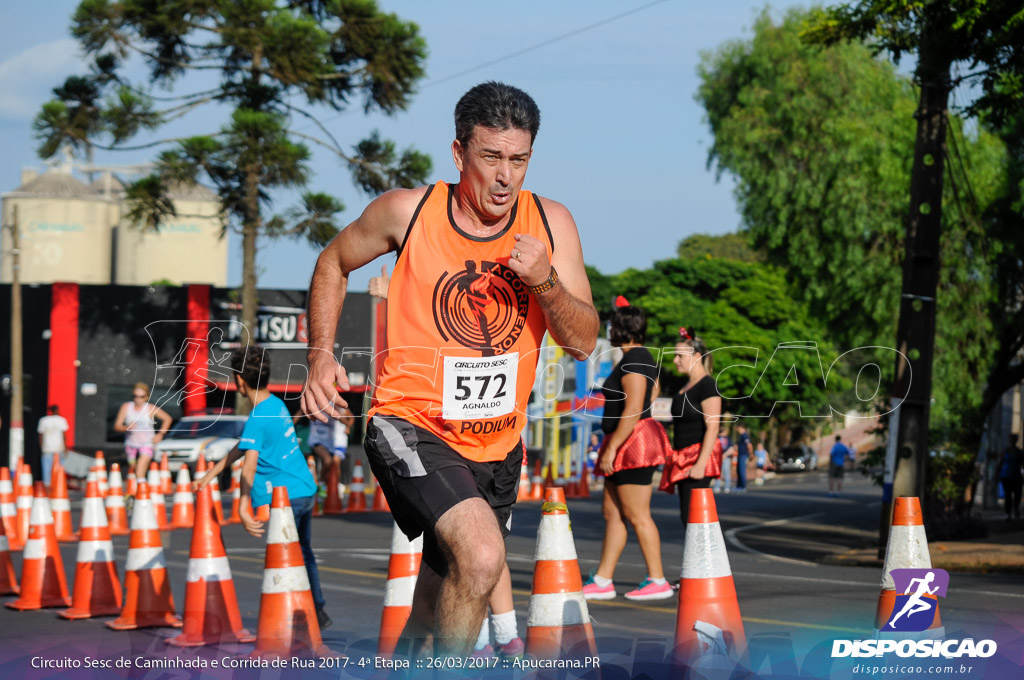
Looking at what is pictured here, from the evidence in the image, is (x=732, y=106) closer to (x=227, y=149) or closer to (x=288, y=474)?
(x=227, y=149)

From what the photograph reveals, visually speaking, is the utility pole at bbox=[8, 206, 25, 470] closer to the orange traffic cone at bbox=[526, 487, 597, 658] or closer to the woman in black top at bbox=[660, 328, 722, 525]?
the woman in black top at bbox=[660, 328, 722, 525]

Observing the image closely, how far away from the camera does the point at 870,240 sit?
2538cm

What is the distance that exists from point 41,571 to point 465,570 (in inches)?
224

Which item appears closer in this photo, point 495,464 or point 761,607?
point 495,464

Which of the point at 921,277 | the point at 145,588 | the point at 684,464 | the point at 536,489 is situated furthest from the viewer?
the point at 536,489

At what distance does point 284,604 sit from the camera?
19.5 feet

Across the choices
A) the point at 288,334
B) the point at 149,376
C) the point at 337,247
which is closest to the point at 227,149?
the point at 288,334

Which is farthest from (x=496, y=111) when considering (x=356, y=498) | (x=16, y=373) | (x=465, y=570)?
(x=16, y=373)

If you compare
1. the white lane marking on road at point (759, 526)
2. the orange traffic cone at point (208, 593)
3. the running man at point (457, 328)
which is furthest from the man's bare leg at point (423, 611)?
the white lane marking on road at point (759, 526)

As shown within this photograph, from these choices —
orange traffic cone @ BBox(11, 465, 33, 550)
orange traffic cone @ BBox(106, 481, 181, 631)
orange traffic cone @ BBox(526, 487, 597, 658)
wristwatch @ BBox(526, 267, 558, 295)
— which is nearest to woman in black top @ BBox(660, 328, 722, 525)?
orange traffic cone @ BBox(106, 481, 181, 631)

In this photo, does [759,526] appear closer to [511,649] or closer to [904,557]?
[511,649]

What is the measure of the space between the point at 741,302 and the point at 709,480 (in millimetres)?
52601

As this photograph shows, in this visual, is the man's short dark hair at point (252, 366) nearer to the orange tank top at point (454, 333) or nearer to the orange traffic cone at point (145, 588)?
the orange traffic cone at point (145, 588)

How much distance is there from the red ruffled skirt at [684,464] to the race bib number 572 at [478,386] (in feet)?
15.4
